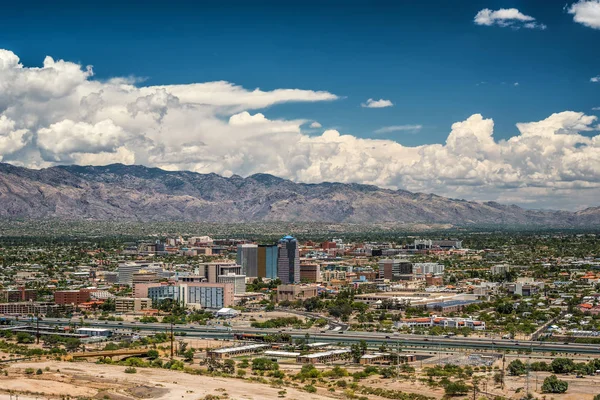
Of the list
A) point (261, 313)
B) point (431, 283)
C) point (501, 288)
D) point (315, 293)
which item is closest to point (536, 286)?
point (501, 288)

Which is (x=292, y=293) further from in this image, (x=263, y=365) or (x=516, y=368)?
(x=516, y=368)

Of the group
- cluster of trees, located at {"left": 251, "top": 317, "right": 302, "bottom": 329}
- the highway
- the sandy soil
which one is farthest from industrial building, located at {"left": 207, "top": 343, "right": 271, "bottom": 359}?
cluster of trees, located at {"left": 251, "top": 317, "right": 302, "bottom": 329}

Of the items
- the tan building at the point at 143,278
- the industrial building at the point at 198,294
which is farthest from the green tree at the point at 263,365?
the tan building at the point at 143,278

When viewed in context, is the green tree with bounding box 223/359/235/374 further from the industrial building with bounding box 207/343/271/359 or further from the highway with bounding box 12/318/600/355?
the highway with bounding box 12/318/600/355

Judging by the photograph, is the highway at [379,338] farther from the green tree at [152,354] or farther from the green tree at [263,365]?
the green tree at [263,365]

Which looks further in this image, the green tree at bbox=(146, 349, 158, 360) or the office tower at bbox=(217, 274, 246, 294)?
the office tower at bbox=(217, 274, 246, 294)

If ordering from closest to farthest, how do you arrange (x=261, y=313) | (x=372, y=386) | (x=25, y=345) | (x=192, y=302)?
(x=372, y=386)
(x=25, y=345)
(x=261, y=313)
(x=192, y=302)

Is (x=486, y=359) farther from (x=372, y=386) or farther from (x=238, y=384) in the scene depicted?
(x=238, y=384)
